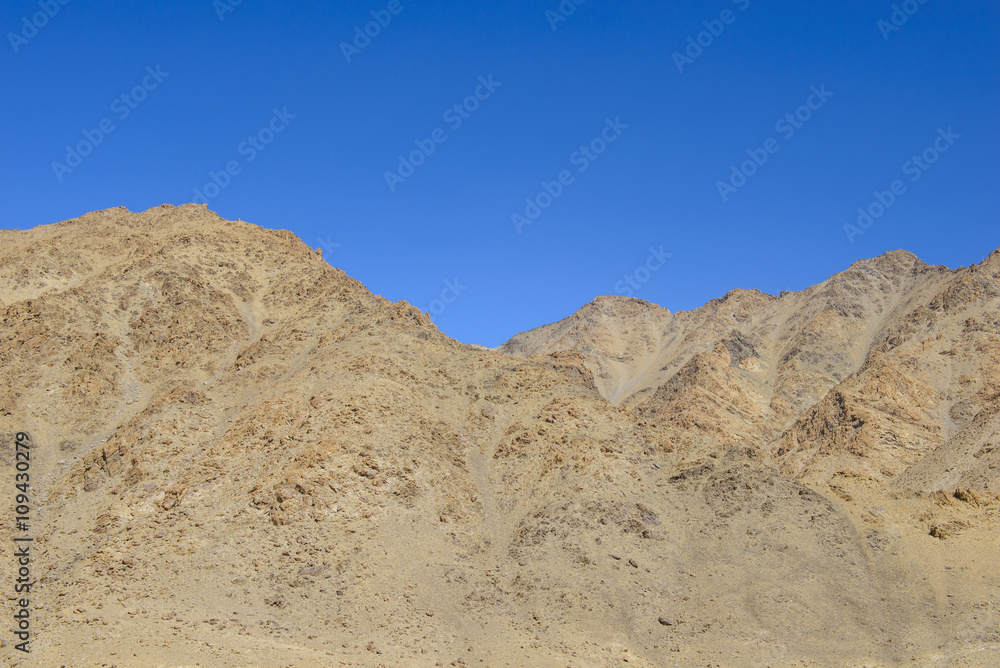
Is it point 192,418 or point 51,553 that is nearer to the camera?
point 51,553

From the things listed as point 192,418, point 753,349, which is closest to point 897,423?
point 753,349

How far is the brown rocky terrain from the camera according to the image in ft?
125

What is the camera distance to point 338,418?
160 feet

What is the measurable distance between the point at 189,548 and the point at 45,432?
698 inches

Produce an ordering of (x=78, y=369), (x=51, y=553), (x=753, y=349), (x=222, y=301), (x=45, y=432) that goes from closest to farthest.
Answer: (x=51, y=553), (x=45, y=432), (x=78, y=369), (x=222, y=301), (x=753, y=349)

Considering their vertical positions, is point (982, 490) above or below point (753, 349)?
below

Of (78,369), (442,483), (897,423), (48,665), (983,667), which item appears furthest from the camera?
(897,423)

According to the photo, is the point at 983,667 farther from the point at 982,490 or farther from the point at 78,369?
the point at 78,369

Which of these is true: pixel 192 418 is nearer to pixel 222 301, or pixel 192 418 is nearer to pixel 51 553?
pixel 51 553

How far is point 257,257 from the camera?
74375 millimetres

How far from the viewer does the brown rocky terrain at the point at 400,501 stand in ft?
125

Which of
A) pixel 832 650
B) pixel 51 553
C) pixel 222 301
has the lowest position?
pixel 51 553

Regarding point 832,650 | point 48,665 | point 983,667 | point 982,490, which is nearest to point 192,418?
point 48,665

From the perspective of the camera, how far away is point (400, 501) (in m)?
45.4
